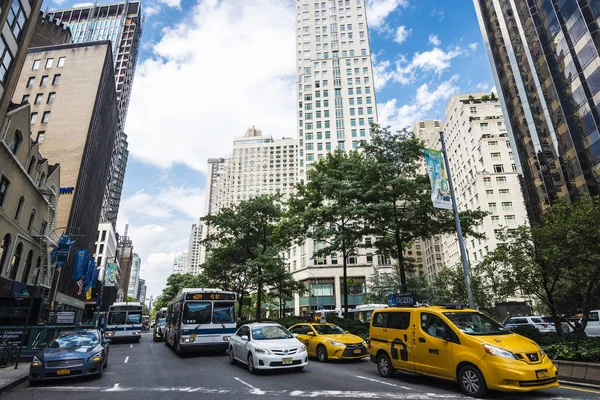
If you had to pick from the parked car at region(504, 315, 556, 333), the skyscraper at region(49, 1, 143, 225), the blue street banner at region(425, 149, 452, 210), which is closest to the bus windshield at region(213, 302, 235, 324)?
the blue street banner at region(425, 149, 452, 210)

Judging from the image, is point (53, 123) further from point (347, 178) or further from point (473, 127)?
point (473, 127)

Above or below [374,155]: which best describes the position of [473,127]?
above

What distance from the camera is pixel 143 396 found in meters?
8.27

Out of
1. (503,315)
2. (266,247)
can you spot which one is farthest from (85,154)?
(503,315)

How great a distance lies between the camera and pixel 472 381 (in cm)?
745

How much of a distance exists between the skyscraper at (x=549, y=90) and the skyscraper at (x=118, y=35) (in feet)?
373

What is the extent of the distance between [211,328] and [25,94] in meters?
54.8

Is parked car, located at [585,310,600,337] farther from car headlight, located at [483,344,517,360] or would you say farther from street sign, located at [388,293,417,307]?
car headlight, located at [483,344,517,360]

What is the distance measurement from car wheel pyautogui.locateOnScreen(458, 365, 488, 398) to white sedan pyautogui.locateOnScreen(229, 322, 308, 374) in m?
4.87

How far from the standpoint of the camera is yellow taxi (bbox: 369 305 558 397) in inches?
274

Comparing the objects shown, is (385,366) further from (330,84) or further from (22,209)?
(330,84)

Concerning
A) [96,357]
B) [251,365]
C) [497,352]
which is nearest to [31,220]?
[96,357]

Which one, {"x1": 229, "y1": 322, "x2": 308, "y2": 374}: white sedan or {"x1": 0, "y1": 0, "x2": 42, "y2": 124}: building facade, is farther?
{"x1": 0, "y1": 0, "x2": 42, "y2": 124}: building facade

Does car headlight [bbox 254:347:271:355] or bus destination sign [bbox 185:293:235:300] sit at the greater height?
bus destination sign [bbox 185:293:235:300]
